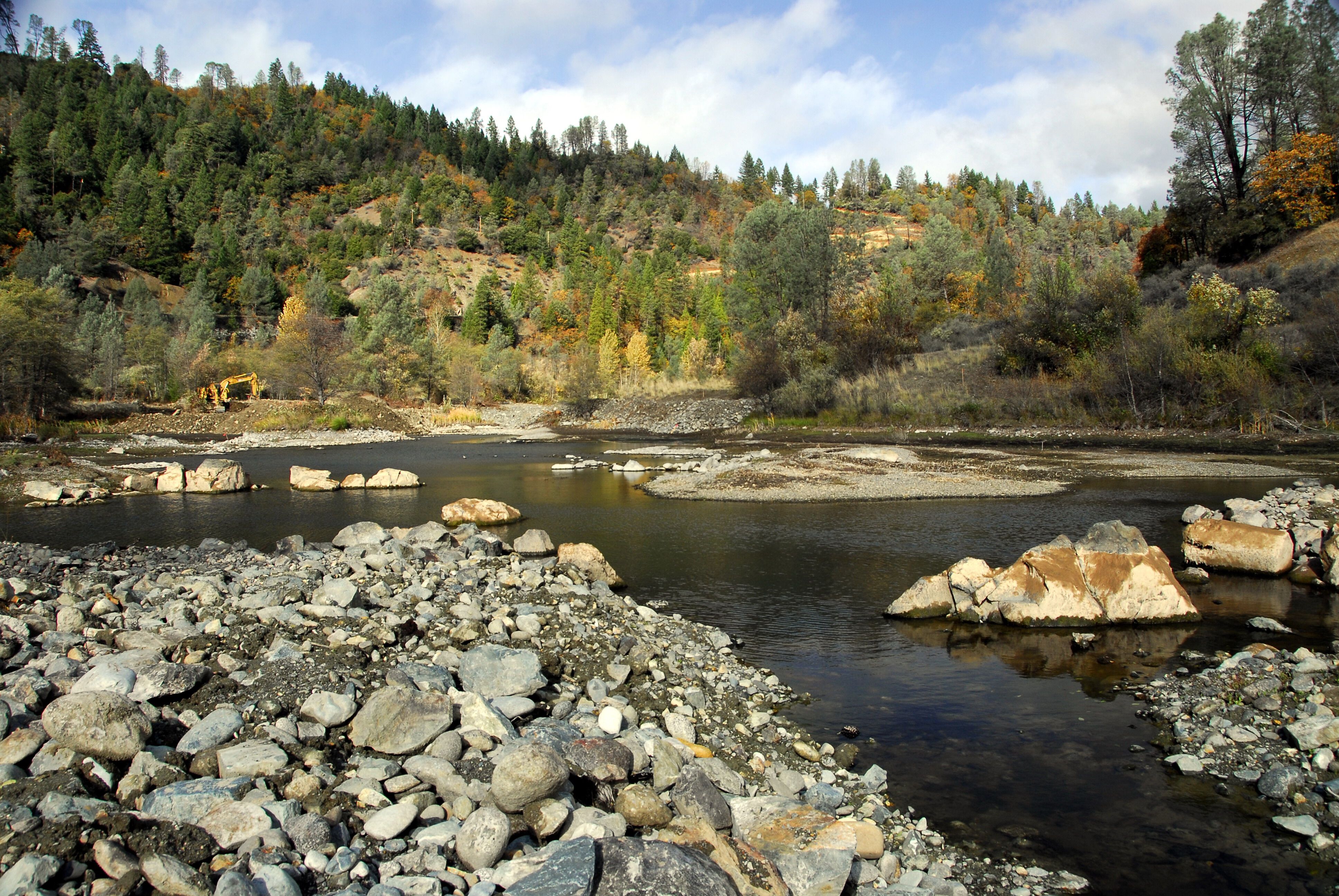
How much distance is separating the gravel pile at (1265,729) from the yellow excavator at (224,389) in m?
64.4

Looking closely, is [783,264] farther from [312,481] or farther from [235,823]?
[235,823]

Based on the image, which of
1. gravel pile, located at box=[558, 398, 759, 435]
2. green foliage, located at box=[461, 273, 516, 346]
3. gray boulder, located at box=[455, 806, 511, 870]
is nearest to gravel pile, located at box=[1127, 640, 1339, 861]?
gray boulder, located at box=[455, 806, 511, 870]

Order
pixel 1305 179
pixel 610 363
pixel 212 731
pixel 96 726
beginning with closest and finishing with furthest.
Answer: pixel 96 726 → pixel 212 731 → pixel 1305 179 → pixel 610 363

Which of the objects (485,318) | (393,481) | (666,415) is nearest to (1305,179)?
(666,415)

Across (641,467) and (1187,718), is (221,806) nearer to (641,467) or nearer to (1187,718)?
(1187,718)

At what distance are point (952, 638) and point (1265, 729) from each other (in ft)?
13.4

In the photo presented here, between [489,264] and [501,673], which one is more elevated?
[489,264]

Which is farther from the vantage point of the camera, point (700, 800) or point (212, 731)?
point (212, 731)

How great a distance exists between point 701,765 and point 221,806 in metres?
3.62

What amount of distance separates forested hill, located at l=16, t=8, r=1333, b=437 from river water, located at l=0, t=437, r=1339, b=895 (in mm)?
24072

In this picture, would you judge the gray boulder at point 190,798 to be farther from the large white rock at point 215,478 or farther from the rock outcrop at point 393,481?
the large white rock at point 215,478

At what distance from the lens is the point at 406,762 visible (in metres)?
5.82

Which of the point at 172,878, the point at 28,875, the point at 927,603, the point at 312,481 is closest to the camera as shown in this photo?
the point at 28,875

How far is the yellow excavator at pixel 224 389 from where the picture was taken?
2378 inches
